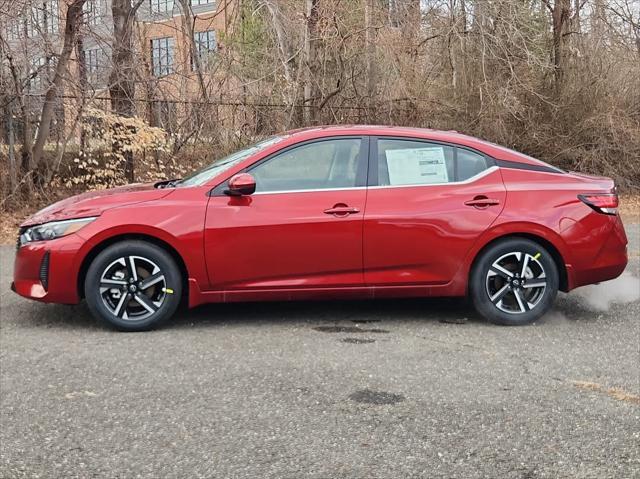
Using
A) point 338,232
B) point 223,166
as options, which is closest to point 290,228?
point 338,232

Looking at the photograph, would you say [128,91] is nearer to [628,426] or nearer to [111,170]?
[111,170]

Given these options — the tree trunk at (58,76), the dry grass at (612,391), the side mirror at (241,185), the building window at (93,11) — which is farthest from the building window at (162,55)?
the dry grass at (612,391)

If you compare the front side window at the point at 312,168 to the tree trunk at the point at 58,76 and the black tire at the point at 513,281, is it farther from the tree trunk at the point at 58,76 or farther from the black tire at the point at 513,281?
the tree trunk at the point at 58,76

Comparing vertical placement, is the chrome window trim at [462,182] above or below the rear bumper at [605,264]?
above

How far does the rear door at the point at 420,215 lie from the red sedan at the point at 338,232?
0.04 ft

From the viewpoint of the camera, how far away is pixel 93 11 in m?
12.8

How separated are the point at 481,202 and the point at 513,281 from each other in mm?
710

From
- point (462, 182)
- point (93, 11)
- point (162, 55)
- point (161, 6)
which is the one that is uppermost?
point (161, 6)

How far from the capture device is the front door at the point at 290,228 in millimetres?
5371

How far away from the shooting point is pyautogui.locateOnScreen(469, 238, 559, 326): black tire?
5.63 metres

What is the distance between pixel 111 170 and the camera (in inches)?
490

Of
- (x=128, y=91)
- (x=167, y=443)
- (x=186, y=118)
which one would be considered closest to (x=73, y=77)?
(x=128, y=91)

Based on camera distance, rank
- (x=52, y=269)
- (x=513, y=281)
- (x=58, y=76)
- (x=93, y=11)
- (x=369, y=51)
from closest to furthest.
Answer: (x=52, y=269), (x=513, y=281), (x=58, y=76), (x=93, y=11), (x=369, y=51)

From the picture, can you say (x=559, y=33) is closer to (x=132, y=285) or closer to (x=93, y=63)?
(x=93, y=63)
